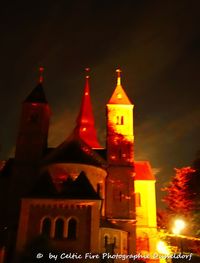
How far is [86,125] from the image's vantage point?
46.9 metres

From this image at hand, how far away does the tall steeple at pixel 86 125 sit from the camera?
4512 cm

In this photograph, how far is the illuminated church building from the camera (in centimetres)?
2575

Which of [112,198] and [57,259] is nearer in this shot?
[57,259]

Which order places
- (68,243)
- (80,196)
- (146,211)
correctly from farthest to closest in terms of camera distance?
(146,211)
(80,196)
(68,243)

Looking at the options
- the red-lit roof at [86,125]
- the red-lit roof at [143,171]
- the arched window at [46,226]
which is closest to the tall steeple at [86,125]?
the red-lit roof at [86,125]

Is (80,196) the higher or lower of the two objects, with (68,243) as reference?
higher

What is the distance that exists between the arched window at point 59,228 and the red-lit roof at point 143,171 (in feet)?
59.2

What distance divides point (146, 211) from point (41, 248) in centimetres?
2059

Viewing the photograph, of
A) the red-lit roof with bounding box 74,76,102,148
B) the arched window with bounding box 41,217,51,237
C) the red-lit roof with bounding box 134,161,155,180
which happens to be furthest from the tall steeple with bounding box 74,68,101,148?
the arched window with bounding box 41,217,51,237

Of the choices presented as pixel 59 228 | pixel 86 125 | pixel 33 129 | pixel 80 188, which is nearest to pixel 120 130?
pixel 86 125

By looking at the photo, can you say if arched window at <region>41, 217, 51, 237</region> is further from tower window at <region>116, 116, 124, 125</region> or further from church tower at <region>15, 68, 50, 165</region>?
tower window at <region>116, 116, 124, 125</region>

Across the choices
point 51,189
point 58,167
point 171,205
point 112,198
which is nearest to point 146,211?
point 171,205

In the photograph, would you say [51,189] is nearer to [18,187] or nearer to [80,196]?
[80,196]

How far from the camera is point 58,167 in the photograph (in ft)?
104
